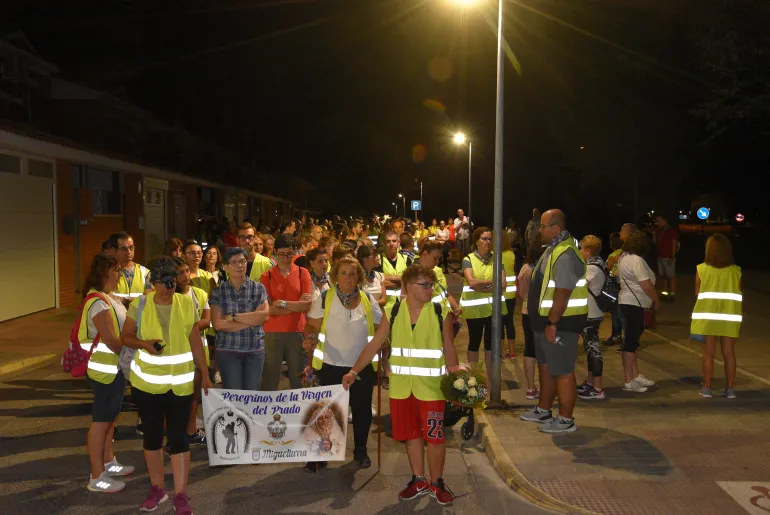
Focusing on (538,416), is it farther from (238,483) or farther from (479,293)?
(238,483)

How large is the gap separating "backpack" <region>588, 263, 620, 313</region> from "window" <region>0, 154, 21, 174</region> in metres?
11.8

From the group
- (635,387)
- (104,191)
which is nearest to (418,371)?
(635,387)

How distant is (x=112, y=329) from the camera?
559 cm

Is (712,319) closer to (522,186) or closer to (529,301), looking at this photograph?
(529,301)

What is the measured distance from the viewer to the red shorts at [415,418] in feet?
17.6

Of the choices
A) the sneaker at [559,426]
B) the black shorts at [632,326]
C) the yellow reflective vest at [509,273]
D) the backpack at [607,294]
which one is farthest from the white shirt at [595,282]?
the sneaker at [559,426]

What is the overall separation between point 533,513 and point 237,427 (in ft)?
7.77

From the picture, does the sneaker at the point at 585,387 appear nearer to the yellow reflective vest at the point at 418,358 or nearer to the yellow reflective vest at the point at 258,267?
the yellow reflective vest at the point at 418,358

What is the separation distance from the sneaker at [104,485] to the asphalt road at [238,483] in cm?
5

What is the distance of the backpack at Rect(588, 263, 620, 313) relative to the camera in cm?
877

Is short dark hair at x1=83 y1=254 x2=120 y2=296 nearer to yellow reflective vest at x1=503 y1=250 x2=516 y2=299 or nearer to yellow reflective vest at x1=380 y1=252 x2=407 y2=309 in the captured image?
yellow reflective vest at x1=380 y1=252 x2=407 y2=309

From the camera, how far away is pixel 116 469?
6039 millimetres

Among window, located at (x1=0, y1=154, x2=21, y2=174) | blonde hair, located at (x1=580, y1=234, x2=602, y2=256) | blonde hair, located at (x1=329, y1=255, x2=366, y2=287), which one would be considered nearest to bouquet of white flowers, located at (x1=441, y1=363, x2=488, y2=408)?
blonde hair, located at (x1=329, y1=255, x2=366, y2=287)

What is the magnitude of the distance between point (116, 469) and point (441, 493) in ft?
8.81
